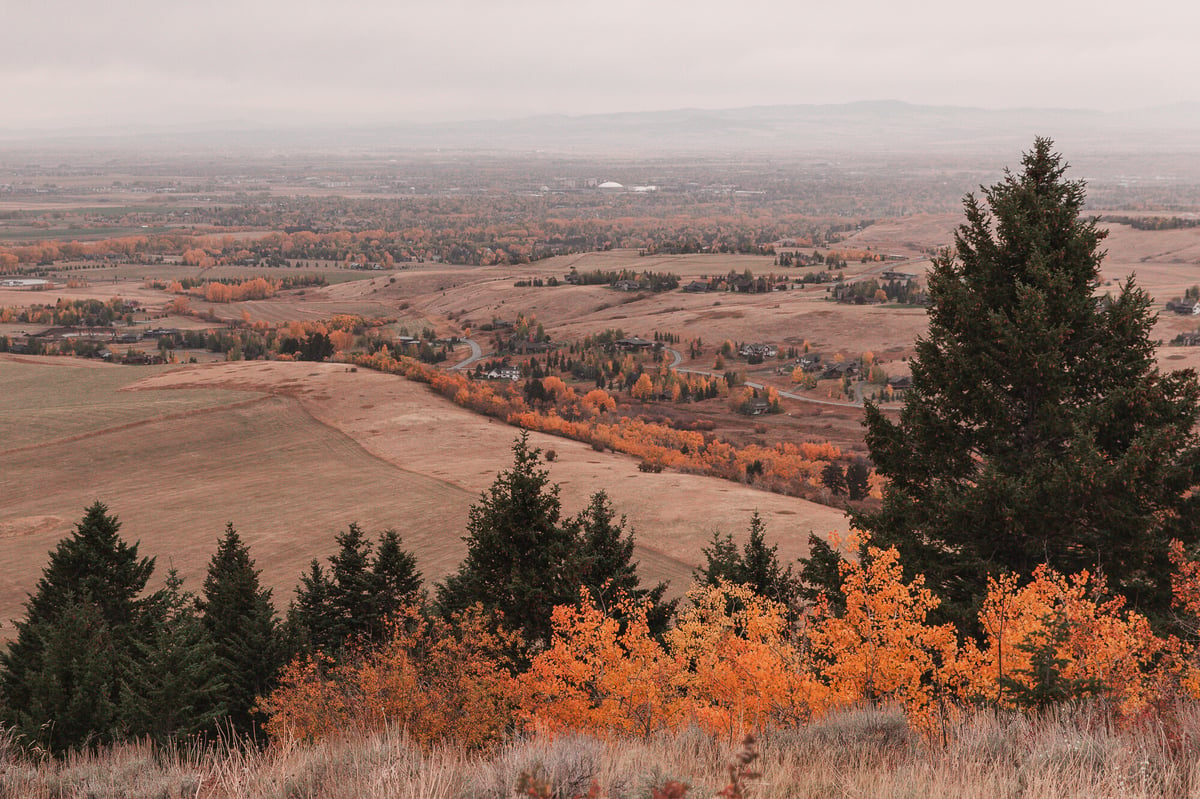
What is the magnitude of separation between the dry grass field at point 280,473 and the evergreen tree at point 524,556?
33972 mm

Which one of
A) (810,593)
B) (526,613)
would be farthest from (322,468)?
(810,593)

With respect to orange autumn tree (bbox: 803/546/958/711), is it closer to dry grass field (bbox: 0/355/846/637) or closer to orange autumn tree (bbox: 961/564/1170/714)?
orange autumn tree (bbox: 961/564/1170/714)

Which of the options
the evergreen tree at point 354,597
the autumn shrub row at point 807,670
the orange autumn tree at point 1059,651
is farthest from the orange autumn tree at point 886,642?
the evergreen tree at point 354,597

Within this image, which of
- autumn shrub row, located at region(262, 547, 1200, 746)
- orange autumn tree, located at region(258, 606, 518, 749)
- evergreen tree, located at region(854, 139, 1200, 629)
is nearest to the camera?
autumn shrub row, located at region(262, 547, 1200, 746)

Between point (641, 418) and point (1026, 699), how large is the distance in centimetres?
13463

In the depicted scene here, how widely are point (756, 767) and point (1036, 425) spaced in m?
14.9

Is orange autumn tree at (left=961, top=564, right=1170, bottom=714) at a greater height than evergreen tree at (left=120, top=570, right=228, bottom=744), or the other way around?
orange autumn tree at (left=961, top=564, right=1170, bottom=714)

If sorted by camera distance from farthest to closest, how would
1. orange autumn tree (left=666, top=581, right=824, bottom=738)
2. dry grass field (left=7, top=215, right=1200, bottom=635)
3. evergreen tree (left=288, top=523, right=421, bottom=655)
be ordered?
dry grass field (left=7, top=215, right=1200, bottom=635), evergreen tree (left=288, top=523, right=421, bottom=655), orange autumn tree (left=666, top=581, right=824, bottom=738)

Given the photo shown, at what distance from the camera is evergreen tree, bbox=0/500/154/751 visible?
31.1 meters

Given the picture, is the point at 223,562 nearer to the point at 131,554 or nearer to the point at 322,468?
the point at 131,554

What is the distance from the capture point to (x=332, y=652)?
39406 mm

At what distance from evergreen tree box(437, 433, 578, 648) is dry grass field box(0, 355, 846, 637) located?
33972 mm

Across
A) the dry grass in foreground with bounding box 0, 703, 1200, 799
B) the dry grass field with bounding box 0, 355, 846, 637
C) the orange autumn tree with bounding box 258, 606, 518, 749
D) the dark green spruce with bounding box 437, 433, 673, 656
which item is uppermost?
the dry grass in foreground with bounding box 0, 703, 1200, 799

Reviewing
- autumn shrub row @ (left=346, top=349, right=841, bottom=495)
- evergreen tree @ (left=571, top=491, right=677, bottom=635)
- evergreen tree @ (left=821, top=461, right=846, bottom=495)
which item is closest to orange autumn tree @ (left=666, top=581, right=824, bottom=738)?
evergreen tree @ (left=571, top=491, right=677, bottom=635)
